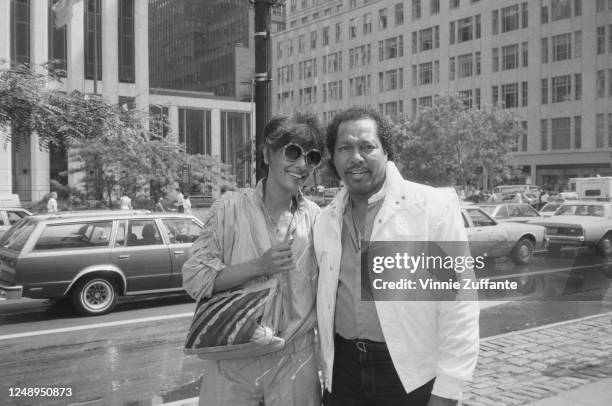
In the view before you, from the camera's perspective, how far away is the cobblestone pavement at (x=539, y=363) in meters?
4.82

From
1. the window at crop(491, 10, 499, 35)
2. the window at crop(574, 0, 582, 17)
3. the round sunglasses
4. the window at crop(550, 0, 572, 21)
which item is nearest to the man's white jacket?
the round sunglasses

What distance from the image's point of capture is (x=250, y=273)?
96.6 inches

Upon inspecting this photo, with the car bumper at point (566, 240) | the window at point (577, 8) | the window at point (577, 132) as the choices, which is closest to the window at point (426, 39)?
the window at point (577, 8)

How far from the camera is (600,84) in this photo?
2082 inches

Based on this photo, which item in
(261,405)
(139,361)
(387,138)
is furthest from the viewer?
(139,361)

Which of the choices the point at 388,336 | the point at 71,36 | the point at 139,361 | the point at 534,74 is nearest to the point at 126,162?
the point at 139,361

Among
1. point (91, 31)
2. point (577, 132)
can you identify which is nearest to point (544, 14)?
point (577, 132)

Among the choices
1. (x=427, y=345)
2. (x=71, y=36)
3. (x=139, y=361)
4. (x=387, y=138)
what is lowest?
(x=139, y=361)

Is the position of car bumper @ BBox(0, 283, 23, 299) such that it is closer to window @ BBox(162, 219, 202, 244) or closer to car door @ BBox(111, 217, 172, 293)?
car door @ BBox(111, 217, 172, 293)

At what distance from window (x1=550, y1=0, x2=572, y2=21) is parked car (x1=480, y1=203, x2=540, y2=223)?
4440 centimetres

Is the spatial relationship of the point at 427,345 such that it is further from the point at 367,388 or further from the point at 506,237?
the point at 506,237

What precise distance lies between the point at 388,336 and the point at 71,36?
38076 mm

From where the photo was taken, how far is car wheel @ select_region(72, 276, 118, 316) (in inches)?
363

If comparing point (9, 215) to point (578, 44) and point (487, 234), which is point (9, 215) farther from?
point (578, 44)
